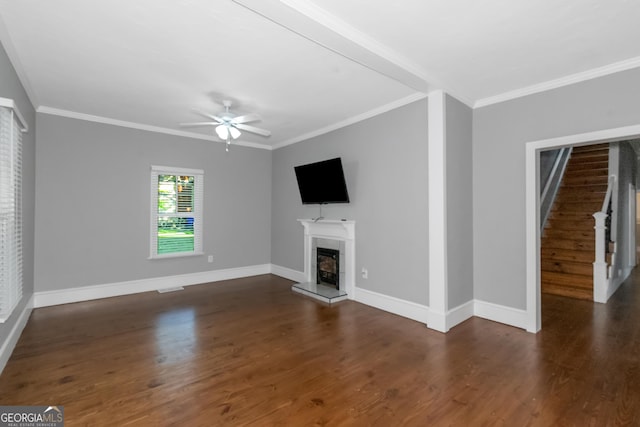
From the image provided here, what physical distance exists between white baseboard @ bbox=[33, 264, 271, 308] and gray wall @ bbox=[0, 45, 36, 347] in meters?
0.30

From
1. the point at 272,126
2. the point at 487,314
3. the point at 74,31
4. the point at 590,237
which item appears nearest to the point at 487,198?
the point at 487,314

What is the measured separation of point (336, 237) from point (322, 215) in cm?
51

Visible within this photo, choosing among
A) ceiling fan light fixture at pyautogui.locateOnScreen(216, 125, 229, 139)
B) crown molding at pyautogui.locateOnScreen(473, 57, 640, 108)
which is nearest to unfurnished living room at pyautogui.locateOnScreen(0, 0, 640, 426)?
crown molding at pyautogui.locateOnScreen(473, 57, 640, 108)

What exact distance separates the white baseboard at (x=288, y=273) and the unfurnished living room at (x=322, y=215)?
0.07 metres

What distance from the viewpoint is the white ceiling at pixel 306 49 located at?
2.11 metres

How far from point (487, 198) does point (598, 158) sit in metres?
4.08

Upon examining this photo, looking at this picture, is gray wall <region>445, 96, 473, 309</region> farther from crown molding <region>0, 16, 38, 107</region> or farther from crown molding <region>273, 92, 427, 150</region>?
crown molding <region>0, 16, 38, 107</region>

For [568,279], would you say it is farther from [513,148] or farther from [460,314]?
[513,148]

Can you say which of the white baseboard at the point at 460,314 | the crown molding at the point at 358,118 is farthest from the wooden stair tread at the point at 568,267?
the crown molding at the point at 358,118

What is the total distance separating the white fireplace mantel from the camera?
4.46m

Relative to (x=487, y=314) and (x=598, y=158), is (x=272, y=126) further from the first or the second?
(x=598, y=158)

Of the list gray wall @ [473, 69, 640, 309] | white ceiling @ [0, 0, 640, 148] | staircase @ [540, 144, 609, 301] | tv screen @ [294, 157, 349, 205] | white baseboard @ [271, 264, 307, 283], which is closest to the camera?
white ceiling @ [0, 0, 640, 148]

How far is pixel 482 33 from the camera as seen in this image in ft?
7.80

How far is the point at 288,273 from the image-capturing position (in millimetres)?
5773
